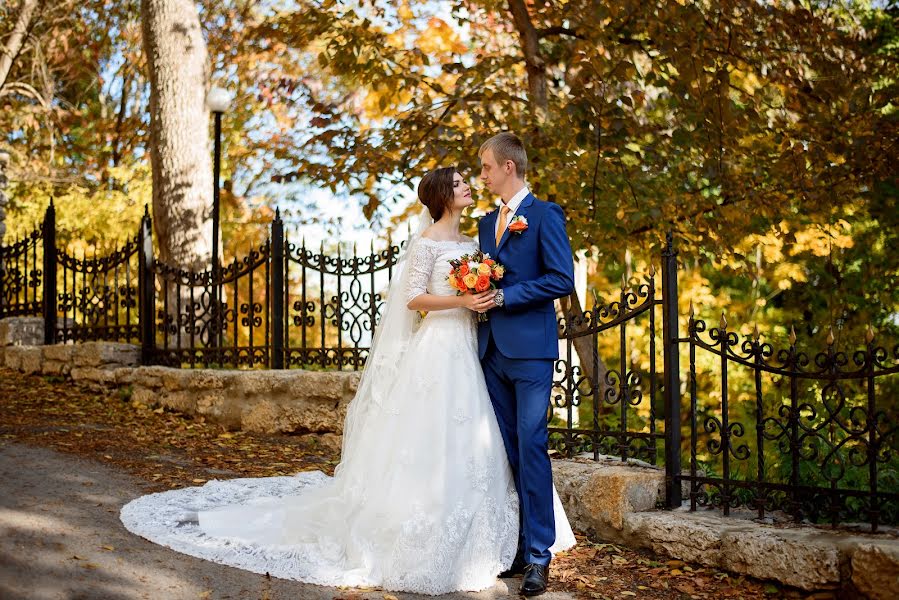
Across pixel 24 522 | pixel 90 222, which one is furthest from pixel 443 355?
pixel 90 222

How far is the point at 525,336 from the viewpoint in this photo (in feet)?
14.3

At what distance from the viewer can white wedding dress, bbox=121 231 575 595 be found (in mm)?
4215

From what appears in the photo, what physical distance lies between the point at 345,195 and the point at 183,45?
715 centimetres

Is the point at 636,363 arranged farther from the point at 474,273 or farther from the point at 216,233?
the point at 474,273

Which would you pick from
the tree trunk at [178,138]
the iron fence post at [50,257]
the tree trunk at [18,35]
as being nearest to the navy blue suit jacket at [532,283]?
the tree trunk at [178,138]

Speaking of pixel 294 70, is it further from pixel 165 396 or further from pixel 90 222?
pixel 165 396

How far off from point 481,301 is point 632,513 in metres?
1.79

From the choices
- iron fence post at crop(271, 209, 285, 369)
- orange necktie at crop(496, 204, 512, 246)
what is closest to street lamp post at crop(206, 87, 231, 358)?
iron fence post at crop(271, 209, 285, 369)

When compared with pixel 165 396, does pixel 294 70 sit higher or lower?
higher

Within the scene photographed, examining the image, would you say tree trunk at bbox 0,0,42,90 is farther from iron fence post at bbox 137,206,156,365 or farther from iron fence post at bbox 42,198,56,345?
iron fence post at bbox 137,206,156,365

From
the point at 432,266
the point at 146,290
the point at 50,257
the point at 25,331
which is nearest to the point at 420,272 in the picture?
the point at 432,266

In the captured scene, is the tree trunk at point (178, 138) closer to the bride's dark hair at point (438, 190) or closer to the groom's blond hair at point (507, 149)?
the bride's dark hair at point (438, 190)

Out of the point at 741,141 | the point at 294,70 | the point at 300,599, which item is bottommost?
the point at 300,599

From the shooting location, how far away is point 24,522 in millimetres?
4469
